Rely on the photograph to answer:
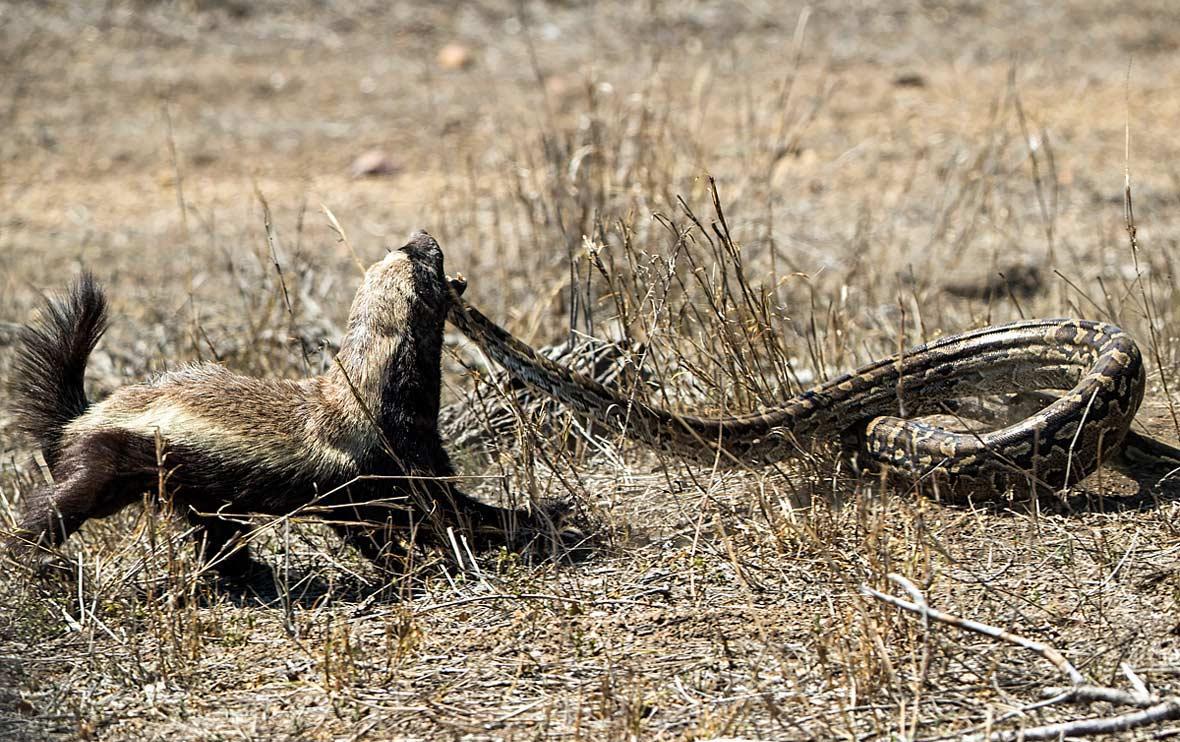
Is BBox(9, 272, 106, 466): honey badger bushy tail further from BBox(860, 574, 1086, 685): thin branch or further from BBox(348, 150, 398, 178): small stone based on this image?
BBox(348, 150, 398, 178): small stone

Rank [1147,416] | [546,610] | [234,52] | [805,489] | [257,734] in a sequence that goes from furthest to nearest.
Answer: [234,52], [1147,416], [805,489], [546,610], [257,734]

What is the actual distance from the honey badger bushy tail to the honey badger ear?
1.26 meters

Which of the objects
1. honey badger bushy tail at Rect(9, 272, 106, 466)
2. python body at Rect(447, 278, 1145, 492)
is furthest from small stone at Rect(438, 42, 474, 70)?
honey badger bushy tail at Rect(9, 272, 106, 466)

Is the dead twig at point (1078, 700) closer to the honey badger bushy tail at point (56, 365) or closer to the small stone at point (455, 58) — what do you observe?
the honey badger bushy tail at point (56, 365)

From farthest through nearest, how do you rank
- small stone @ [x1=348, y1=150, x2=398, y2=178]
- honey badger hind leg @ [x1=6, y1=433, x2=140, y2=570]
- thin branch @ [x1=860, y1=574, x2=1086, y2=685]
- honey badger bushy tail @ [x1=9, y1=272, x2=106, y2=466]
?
small stone @ [x1=348, y1=150, x2=398, y2=178], honey badger bushy tail @ [x1=9, y1=272, x2=106, y2=466], honey badger hind leg @ [x1=6, y1=433, x2=140, y2=570], thin branch @ [x1=860, y1=574, x2=1086, y2=685]

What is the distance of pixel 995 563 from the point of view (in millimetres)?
4691

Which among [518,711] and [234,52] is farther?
[234,52]

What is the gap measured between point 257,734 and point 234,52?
513 inches

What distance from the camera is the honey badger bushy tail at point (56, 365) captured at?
203 inches

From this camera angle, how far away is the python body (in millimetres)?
5238

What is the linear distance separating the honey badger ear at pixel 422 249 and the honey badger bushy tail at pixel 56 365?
1.26 metres

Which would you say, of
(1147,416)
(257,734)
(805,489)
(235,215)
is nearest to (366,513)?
(257,734)

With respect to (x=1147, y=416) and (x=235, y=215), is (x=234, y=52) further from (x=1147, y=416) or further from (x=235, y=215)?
(x=1147, y=416)

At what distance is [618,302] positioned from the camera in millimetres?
5863
